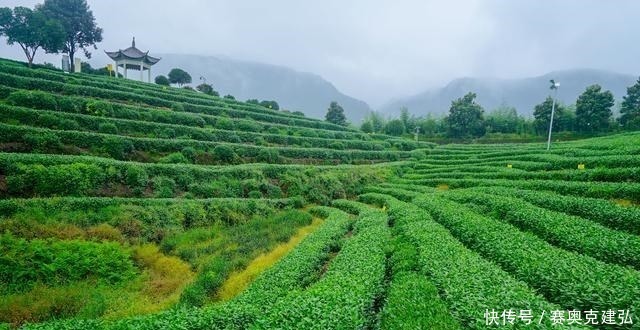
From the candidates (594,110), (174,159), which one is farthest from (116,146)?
(594,110)

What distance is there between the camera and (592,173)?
83.6 feet

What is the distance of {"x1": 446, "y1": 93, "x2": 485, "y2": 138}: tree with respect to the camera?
245ft

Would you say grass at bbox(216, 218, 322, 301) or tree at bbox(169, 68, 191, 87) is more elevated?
tree at bbox(169, 68, 191, 87)

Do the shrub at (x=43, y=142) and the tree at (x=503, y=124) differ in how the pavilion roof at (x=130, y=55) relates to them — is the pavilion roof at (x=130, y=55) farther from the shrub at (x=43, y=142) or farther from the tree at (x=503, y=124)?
the tree at (x=503, y=124)

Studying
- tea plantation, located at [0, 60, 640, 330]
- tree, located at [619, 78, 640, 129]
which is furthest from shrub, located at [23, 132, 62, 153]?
tree, located at [619, 78, 640, 129]

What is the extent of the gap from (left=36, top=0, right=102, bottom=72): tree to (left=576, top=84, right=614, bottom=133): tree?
88.8 metres

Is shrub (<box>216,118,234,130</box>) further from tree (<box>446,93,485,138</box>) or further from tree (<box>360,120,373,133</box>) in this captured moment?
tree (<box>446,93,485,138</box>)

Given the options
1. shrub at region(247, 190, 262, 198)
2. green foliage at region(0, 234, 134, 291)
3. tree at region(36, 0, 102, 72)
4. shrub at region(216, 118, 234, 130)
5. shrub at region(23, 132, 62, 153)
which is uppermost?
Answer: tree at region(36, 0, 102, 72)

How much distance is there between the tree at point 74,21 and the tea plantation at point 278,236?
32.7 metres

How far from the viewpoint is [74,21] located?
67.1 meters

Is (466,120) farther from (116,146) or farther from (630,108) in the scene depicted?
(116,146)

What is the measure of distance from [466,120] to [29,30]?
76602 mm

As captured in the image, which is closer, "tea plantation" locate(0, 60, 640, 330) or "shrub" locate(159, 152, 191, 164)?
"tea plantation" locate(0, 60, 640, 330)

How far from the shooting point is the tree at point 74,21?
216 feet
